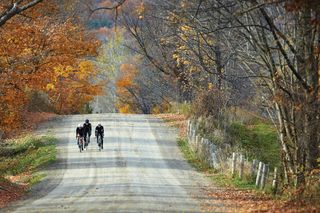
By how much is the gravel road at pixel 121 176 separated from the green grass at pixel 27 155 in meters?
0.66

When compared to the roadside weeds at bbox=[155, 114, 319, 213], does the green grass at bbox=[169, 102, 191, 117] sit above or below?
above

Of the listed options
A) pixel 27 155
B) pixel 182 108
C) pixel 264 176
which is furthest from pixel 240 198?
pixel 182 108

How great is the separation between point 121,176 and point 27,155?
977 centimetres

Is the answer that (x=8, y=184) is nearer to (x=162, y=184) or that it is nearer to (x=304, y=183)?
(x=162, y=184)

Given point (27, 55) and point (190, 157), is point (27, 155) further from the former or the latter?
point (190, 157)

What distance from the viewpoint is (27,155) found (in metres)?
34.5

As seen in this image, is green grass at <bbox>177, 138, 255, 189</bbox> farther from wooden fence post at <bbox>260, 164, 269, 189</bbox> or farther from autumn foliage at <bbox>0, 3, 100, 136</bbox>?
autumn foliage at <bbox>0, 3, 100, 136</bbox>

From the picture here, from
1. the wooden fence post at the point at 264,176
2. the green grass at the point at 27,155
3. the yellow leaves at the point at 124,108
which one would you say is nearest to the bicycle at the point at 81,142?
the green grass at the point at 27,155

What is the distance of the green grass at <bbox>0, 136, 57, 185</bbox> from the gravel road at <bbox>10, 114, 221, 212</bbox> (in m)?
0.66

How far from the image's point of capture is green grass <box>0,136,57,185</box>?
30844mm

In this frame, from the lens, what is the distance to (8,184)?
24750 mm

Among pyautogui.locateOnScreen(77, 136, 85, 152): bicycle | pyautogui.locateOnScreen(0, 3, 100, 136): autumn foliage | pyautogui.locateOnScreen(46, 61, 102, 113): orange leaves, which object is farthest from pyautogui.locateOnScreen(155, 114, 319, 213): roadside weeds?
pyautogui.locateOnScreen(46, 61, 102, 113): orange leaves

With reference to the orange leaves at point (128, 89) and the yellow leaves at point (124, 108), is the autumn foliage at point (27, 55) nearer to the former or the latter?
the orange leaves at point (128, 89)

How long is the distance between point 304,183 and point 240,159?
7.41 meters
